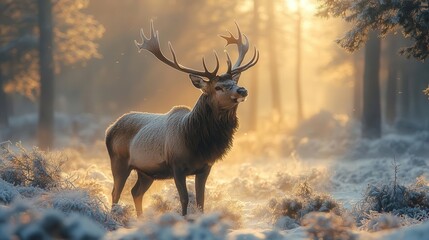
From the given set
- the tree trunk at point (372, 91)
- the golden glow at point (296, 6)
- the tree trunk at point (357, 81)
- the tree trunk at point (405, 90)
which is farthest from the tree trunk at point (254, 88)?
the tree trunk at point (372, 91)

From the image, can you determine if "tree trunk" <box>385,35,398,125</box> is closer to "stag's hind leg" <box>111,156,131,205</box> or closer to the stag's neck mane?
"stag's hind leg" <box>111,156,131,205</box>

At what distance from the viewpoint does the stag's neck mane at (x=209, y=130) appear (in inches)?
327

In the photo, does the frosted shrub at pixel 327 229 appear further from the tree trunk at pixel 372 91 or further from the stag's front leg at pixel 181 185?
the tree trunk at pixel 372 91

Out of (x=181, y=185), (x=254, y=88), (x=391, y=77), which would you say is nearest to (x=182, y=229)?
(x=181, y=185)

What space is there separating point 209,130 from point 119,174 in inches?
81.2

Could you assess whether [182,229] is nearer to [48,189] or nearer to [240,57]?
[48,189]

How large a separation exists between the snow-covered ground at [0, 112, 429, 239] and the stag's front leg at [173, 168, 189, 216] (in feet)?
1.08

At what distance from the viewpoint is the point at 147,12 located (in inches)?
1404

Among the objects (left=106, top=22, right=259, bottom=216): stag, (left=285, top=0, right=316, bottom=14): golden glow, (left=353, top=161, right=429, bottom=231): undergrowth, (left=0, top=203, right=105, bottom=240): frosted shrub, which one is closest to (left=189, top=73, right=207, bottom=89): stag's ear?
(left=106, top=22, right=259, bottom=216): stag

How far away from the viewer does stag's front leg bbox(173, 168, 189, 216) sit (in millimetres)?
8297

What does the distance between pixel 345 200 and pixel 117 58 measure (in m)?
26.6

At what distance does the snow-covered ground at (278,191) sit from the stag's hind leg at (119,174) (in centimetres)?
31

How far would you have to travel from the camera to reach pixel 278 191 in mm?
12078

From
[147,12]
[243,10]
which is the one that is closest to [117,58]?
[147,12]
